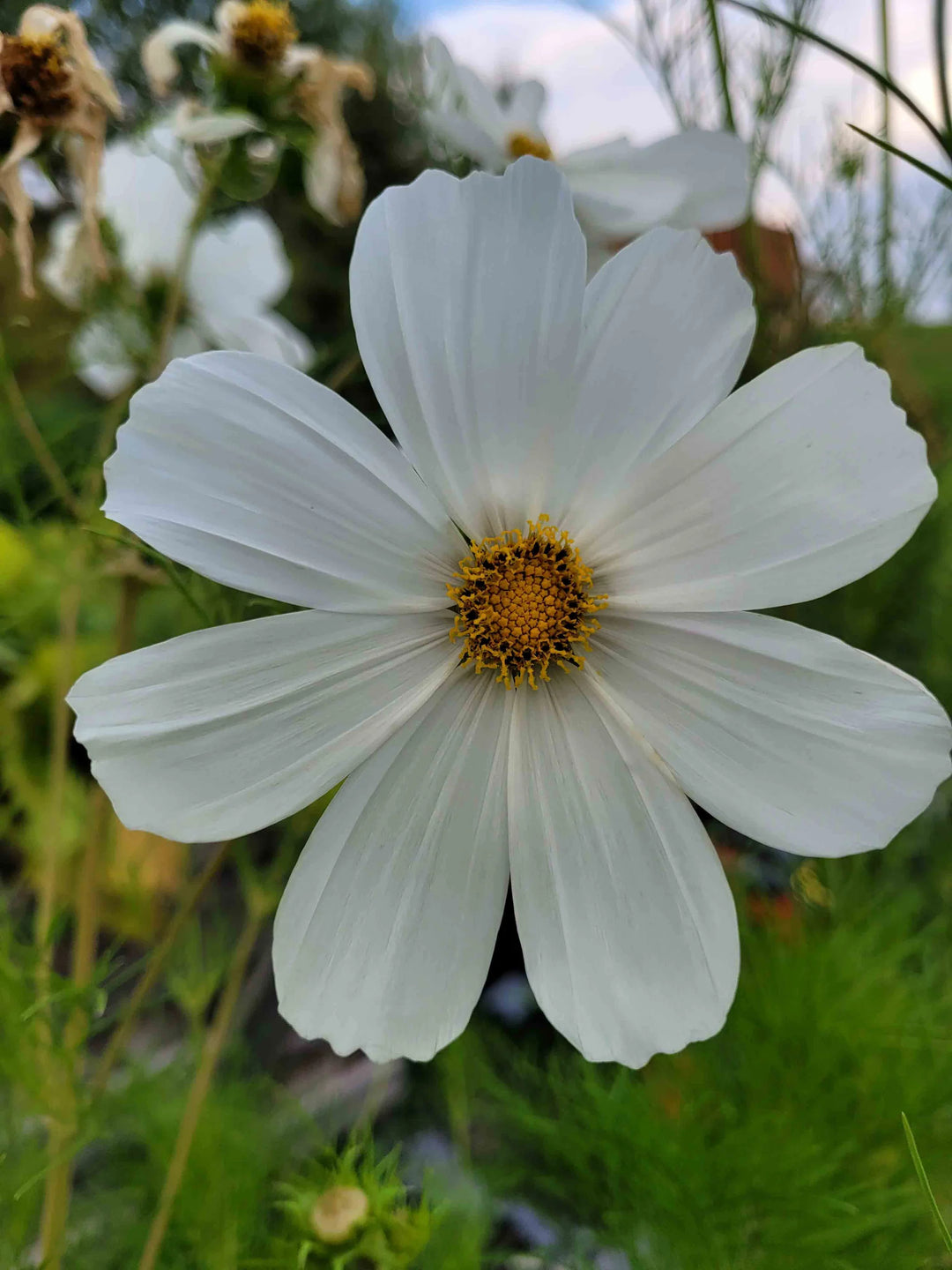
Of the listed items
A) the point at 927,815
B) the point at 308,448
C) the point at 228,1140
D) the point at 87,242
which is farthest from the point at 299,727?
the point at 927,815

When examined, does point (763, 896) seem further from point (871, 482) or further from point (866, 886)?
point (871, 482)

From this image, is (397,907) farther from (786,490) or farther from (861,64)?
(861,64)

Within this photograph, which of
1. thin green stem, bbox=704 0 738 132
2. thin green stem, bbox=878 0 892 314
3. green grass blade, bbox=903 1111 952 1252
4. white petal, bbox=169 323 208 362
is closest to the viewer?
green grass blade, bbox=903 1111 952 1252

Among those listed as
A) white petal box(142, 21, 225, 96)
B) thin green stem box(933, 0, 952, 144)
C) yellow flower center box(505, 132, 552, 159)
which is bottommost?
yellow flower center box(505, 132, 552, 159)

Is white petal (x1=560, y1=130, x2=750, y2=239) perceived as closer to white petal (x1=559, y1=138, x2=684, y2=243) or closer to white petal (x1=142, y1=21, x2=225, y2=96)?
white petal (x1=559, y1=138, x2=684, y2=243)

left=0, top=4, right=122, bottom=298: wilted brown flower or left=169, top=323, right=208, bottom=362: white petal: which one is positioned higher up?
left=0, top=4, right=122, bottom=298: wilted brown flower

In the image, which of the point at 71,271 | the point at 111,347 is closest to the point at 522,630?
the point at 71,271

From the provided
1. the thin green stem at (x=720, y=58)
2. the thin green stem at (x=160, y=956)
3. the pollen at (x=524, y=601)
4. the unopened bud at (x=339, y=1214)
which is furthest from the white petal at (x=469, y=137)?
the unopened bud at (x=339, y=1214)

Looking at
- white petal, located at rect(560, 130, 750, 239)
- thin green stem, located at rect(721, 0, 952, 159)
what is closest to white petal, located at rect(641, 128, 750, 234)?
white petal, located at rect(560, 130, 750, 239)
